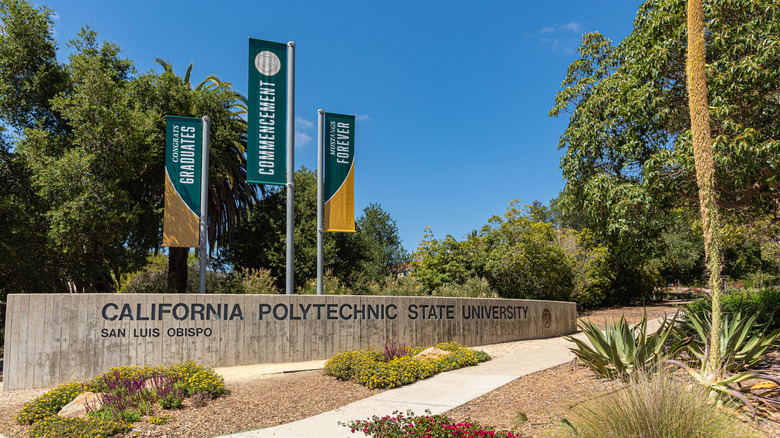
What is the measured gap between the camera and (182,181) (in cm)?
1483

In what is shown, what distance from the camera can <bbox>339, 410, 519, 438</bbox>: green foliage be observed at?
517cm

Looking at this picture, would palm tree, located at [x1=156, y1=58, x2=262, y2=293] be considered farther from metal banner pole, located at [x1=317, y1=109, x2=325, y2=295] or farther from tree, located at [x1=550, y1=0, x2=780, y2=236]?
tree, located at [x1=550, y1=0, x2=780, y2=236]

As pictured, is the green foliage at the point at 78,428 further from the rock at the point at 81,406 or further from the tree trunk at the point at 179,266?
the tree trunk at the point at 179,266

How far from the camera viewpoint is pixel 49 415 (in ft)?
23.2

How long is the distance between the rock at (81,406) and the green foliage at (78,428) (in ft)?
1.39

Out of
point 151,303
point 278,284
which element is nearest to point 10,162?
point 151,303

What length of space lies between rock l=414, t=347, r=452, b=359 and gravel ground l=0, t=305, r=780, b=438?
238 centimetres

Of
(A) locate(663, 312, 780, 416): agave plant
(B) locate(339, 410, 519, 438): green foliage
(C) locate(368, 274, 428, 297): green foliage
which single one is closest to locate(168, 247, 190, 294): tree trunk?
(C) locate(368, 274, 428, 297): green foliage

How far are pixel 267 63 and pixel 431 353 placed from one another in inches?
362

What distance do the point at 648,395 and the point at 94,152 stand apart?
18193mm

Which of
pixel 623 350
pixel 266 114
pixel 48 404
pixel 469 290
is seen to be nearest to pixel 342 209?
pixel 266 114

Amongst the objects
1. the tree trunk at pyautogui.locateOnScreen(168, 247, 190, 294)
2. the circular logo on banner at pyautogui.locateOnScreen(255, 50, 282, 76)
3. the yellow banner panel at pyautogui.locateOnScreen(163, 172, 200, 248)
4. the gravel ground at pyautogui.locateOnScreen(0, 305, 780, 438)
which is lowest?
the gravel ground at pyautogui.locateOnScreen(0, 305, 780, 438)

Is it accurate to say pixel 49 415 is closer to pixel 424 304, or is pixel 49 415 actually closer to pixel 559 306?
pixel 424 304

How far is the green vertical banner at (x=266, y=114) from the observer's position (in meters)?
14.4
